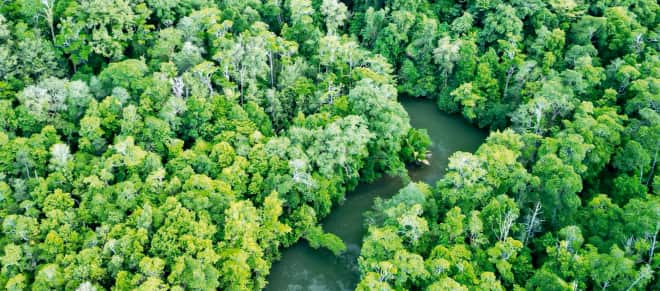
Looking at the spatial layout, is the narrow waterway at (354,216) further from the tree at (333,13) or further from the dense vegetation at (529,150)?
the tree at (333,13)

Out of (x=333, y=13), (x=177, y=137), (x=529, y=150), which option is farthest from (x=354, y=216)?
(x=333, y=13)

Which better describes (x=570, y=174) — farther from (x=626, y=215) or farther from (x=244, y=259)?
(x=244, y=259)

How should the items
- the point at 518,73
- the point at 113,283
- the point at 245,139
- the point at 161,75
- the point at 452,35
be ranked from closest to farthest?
1. the point at 113,283
2. the point at 245,139
3. the point at 161,75
4. the point at 518,73
5. the point at 452,35

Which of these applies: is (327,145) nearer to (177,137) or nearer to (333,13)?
(177,137)

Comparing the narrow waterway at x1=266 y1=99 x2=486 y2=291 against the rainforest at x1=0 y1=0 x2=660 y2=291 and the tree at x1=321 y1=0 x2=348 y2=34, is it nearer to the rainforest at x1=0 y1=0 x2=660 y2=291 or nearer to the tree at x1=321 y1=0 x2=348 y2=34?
the rainforest at x1=0 y1=0 x2=660 y2=291

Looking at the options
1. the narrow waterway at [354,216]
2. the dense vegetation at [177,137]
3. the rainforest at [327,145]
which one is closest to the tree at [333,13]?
the dense vegetation at [177,137]

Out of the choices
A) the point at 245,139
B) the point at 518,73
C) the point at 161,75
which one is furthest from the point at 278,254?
the point at 518,73
